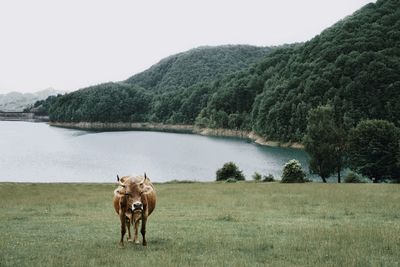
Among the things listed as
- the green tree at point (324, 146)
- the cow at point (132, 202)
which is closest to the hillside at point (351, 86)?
the green tree at point (324, 146)

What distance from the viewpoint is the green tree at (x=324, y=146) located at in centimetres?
6782

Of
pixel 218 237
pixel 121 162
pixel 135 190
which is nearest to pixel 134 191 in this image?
pixel 135 190

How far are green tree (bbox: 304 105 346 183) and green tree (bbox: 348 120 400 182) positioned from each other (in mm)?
2390

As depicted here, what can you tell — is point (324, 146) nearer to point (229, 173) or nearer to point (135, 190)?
point (229, 173)

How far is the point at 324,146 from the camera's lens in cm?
6725

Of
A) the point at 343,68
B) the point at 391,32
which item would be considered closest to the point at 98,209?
the point at 343,68

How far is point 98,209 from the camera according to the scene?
104ft

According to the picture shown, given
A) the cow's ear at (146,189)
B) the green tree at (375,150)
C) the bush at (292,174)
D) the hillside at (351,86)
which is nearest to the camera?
the cow's ear at (146,189)

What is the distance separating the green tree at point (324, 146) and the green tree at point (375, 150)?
2390 millimetres

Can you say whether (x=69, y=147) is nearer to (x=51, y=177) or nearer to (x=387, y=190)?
(x=51, y=177)

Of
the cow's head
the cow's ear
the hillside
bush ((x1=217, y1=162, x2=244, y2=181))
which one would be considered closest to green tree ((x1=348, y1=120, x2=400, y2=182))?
bush ((x1=217, y1=162, x2=244, y2=181))

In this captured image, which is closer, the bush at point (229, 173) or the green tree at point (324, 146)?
the green tree at point (324, 146)

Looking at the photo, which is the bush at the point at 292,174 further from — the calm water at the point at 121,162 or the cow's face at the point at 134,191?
the cow's face at the point at 134,191

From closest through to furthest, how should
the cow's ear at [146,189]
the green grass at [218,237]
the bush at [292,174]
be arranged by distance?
1. the green grass at [218,237]
2. the cow's ear at [146,189]
3. the bush at [292,174]
